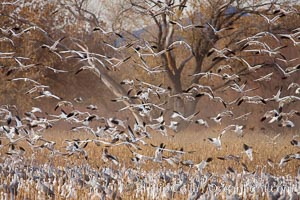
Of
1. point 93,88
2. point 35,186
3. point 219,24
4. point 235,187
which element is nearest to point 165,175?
point 235,187

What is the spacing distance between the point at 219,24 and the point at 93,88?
10.8 metres

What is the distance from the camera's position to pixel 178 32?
3136cm

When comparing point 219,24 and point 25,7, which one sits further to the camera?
point 25,7

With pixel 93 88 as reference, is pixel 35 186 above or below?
below

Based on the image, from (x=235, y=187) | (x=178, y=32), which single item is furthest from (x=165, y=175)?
(x=178, y=32)

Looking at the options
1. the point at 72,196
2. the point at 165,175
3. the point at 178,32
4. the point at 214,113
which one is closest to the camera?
the point at 72,196

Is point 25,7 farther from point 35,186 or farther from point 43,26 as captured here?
point 35,186

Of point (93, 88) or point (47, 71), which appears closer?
point (47, 71)

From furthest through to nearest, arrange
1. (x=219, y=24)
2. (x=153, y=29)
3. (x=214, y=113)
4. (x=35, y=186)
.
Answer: (x=214, y=113), (x=153, y=29), (x=219, y=24), (x=35, y=186)

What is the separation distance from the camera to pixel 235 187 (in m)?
8.99

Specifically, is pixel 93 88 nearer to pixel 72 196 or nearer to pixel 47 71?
pixel 47 71

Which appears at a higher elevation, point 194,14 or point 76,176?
point 194,14

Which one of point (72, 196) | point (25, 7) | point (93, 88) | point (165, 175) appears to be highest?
point (25, 7)

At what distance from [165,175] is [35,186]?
6.97 ft
